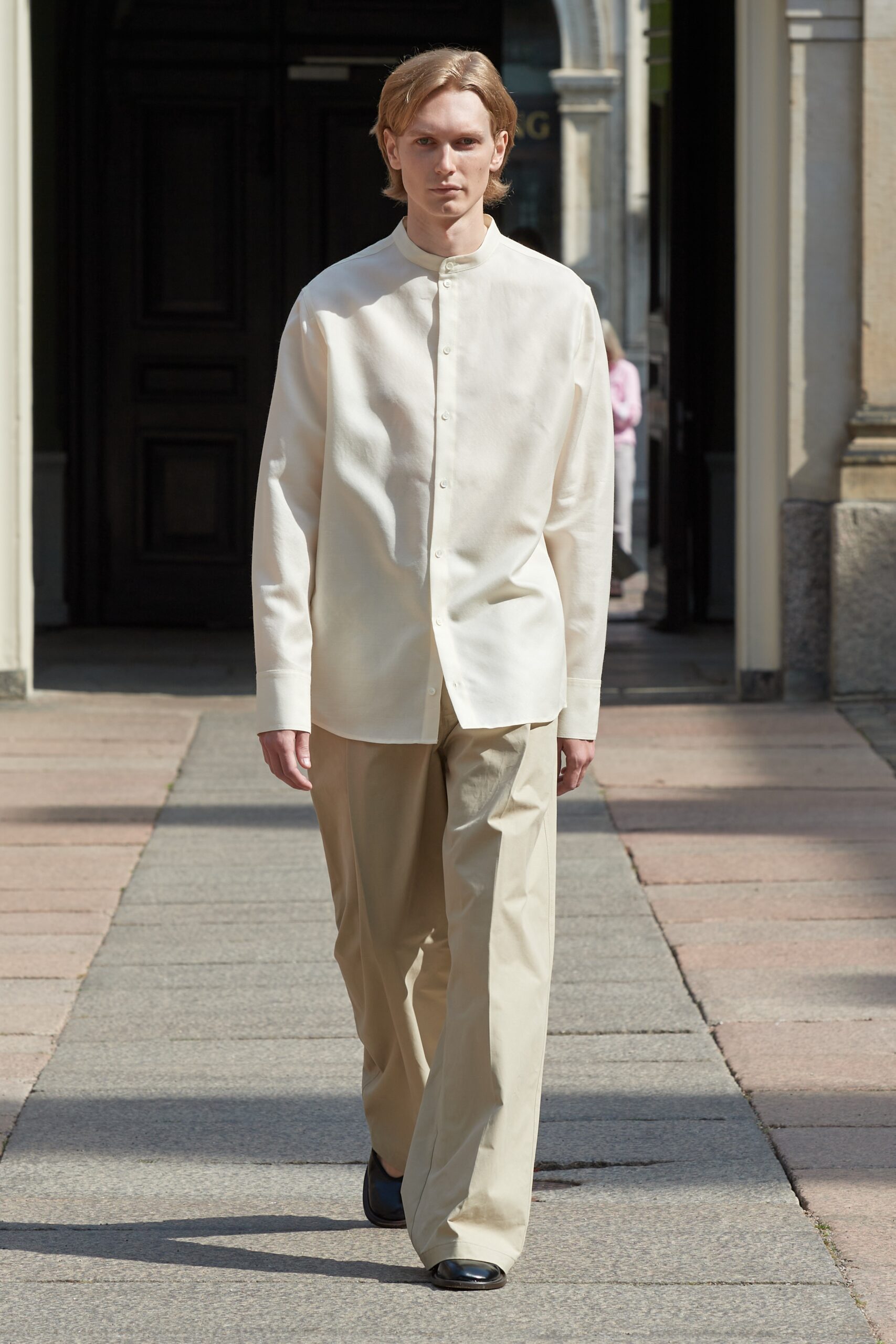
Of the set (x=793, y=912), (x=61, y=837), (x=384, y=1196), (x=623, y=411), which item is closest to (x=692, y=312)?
(x=623, y=411)

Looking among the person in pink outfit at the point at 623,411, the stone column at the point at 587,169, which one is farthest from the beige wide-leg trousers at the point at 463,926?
the stone column at the point at 587,169

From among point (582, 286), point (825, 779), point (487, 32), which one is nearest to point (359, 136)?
point (487, 32)

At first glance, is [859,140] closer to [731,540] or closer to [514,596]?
[731,540]

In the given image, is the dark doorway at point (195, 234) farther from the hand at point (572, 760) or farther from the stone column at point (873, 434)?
the hand at point (572, 760)

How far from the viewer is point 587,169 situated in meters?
21.9

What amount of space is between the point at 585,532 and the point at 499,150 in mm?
548

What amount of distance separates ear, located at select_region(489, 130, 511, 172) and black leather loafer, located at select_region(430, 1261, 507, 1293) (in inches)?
59.3

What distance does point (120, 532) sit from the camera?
34.0 feet

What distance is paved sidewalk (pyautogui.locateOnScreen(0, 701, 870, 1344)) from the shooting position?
A: 2717 mm

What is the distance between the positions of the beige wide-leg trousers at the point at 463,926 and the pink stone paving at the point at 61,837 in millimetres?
936

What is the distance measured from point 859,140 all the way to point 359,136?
3343mm

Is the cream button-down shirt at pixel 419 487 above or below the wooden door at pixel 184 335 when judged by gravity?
below

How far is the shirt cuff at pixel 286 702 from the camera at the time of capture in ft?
9.20

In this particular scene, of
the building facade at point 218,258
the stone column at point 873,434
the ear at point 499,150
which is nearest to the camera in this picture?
the ear at point 499,150
